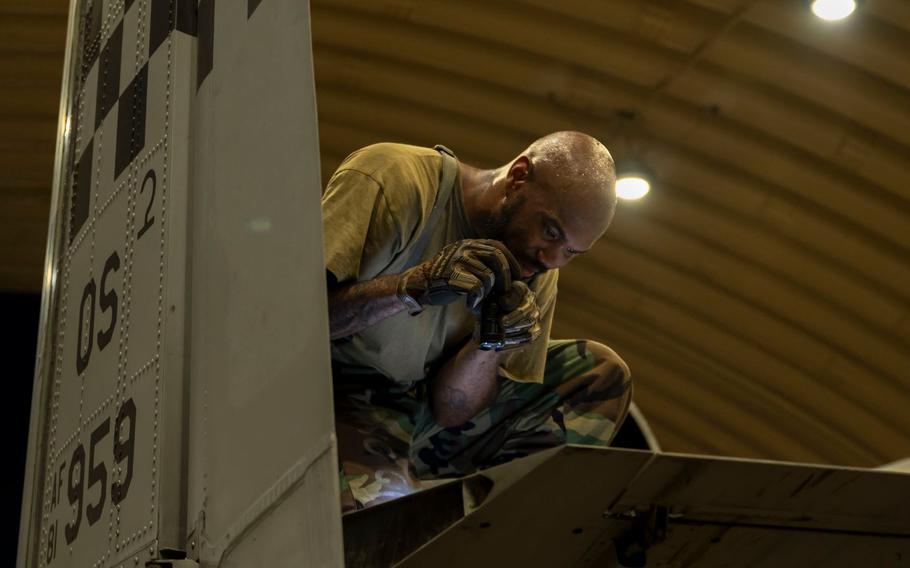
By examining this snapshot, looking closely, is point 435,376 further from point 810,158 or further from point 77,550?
point 810,158

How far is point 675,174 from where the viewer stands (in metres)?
8.91

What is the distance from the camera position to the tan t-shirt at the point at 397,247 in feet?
9.39

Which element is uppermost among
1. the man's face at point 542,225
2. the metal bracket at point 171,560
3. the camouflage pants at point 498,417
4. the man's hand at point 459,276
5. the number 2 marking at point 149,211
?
the man's face at point 542,225

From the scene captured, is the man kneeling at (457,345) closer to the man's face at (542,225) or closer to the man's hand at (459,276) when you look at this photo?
the man's face at (542,225)

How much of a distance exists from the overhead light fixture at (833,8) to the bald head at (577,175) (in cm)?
443

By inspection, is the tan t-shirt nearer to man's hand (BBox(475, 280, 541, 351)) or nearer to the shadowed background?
man's hand (BBox(475, 280, 541, 351))

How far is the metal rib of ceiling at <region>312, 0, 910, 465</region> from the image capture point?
7.86m

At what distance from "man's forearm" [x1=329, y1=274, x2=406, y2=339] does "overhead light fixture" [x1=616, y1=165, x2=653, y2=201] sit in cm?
565

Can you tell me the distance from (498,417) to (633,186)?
5277 millimetres

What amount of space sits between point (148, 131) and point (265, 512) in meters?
1.04

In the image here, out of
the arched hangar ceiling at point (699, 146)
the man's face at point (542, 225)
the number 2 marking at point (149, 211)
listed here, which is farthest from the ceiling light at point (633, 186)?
the number 2 marking at point (149, 211)

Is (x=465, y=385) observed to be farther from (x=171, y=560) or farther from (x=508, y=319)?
(x=171, y=560)

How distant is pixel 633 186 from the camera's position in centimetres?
840

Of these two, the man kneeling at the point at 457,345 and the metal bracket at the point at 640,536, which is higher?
the man kneeling at the point at 457,345
